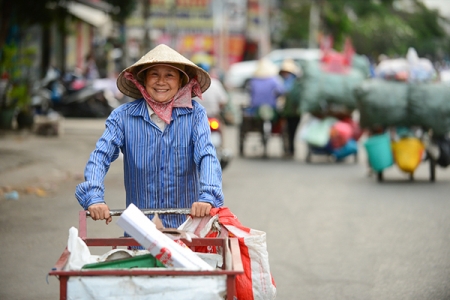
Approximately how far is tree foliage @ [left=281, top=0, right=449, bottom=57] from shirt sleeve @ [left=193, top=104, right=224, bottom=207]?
140 feet

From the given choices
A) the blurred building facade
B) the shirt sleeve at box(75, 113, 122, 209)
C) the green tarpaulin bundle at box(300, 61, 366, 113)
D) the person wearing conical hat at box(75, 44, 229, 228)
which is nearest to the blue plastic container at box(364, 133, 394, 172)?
the green tarpaulin bundle at box(300, 61, 366, 113)

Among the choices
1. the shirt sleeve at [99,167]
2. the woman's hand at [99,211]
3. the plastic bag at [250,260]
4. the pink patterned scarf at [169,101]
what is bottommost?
the plastic bag at [250,260]

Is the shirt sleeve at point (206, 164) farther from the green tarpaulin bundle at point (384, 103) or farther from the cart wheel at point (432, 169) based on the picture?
the cart wheel at point (432, 169)

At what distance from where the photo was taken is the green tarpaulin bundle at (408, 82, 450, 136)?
11.3 meters

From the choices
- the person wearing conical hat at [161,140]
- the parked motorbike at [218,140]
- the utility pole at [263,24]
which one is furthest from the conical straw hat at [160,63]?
the utility pole at [263,24]

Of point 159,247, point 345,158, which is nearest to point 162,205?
point 159,247

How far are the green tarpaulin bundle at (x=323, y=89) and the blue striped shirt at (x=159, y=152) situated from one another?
1049 cm

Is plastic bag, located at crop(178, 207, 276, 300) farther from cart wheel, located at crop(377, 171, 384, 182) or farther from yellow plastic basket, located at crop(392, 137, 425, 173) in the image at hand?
cart wheel, located at crop(377, 171, 384, 182)

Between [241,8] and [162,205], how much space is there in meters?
35.4

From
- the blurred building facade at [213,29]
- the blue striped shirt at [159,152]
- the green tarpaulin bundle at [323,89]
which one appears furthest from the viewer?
the blurred building facade at [213,29]

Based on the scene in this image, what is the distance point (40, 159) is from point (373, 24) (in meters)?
46.3

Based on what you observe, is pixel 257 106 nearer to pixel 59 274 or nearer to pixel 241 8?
pixel 59 274

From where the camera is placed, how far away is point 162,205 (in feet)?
13.2

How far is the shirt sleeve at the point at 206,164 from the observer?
3.66 m
